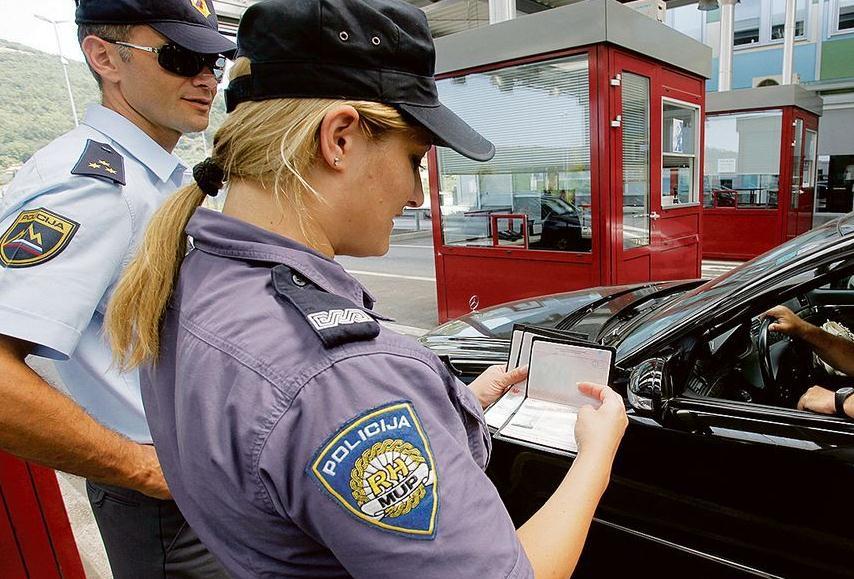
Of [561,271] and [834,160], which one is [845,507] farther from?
[834,160]

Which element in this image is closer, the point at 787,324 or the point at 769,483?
the point at 769,483

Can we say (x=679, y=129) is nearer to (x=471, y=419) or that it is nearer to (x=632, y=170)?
(x=632, y=170)

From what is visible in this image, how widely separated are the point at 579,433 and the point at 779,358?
148 centimetres

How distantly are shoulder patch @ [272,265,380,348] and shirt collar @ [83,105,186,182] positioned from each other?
2.83 feet

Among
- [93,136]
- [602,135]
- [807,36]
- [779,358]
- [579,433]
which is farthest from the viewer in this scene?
[807,36]

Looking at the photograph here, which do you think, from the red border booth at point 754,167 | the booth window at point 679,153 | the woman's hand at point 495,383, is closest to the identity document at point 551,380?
the woman's hand at point 495,383

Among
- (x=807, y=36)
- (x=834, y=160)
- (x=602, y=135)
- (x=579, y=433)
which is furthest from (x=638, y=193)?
(x=807, y=36)

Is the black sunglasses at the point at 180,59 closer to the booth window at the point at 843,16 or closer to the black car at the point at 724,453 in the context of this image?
the black car at the point at 724,453

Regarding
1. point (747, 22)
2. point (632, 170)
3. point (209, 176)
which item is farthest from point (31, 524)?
→ point (747, 22)

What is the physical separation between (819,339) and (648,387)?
894mm

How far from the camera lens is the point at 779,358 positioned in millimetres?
2023

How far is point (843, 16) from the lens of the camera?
52.6 feet

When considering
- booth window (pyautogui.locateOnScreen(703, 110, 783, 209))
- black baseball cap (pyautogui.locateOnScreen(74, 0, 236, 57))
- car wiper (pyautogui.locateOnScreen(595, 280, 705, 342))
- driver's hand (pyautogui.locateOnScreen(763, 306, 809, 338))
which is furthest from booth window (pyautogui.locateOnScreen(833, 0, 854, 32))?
black baseball cap (pyautogui.locateOnScreen(74, 0, 236, 57))

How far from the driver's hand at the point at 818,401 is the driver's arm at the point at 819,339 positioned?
0.31 m
